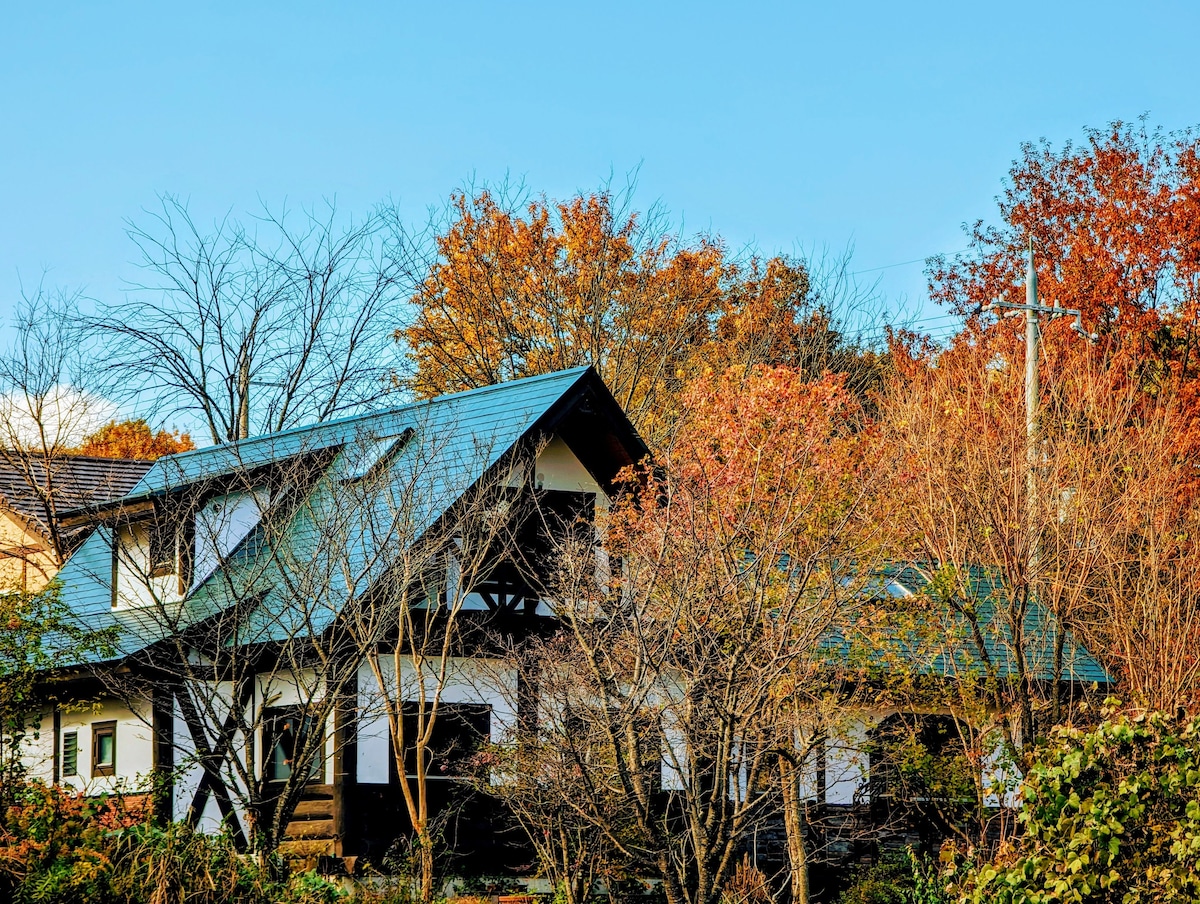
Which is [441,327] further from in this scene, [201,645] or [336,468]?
[201,645]

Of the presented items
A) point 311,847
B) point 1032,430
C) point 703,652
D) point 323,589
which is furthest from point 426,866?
point 1032,430

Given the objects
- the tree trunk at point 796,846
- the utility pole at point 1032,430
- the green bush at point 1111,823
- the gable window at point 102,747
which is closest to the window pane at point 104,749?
the gable window at point 102,747

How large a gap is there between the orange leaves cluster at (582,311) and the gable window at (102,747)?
14244mm

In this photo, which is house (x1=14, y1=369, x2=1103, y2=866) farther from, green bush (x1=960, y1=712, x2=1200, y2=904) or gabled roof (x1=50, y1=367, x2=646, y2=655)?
green bush (x1=960, y1=712, x2=1200, y2=904)

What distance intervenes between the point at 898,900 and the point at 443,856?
18.3ft

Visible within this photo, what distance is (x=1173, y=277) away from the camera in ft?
99.1

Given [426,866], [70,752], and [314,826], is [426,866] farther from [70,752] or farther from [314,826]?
[70,752]

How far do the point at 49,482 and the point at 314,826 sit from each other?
12967 mm


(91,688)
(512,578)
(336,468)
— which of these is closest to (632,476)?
(512,578)

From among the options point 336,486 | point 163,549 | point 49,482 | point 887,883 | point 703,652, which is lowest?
point 887,883

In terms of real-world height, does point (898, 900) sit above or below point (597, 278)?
below

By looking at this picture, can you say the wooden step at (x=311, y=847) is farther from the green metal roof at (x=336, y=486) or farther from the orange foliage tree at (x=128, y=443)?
the orange foliage tree at (x=128, y=443)

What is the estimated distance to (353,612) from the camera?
15.0 m

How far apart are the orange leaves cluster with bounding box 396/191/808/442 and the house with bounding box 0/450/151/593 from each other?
7.49 m
